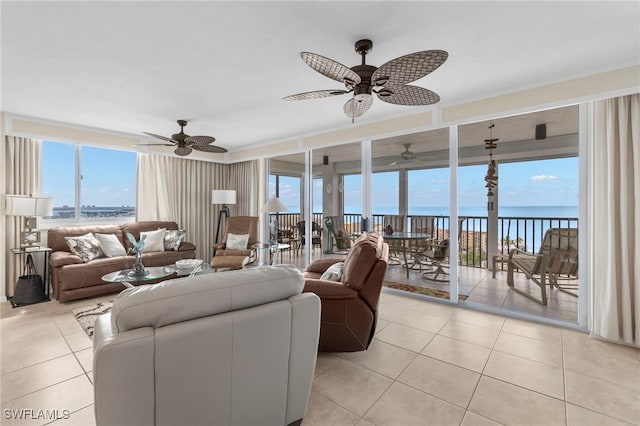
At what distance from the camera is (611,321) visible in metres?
2.60

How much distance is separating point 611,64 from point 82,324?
5.62 meters

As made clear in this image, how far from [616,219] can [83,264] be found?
5.90 meters

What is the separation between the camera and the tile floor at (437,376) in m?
1.73

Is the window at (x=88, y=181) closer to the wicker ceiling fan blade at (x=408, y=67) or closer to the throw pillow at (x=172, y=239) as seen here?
the throw pillow at (x=172, y=239)

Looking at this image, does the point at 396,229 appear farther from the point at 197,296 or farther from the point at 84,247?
the point at 84,247

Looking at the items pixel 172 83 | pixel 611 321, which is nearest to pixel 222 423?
pixel 172 83

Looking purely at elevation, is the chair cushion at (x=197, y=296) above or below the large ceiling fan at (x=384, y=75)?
below

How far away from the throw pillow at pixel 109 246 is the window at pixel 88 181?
0.81 m

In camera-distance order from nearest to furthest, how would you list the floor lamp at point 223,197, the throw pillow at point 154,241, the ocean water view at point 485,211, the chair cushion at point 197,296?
the chair cushion at point 197,296 < the ocean water view at point 485,211 < the throw pillow at point 154,241 < the floor lamp at point 223,197

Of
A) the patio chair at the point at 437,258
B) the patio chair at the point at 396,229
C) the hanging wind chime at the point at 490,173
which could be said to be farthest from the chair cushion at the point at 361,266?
the hanging wind chime at the point at 490,173

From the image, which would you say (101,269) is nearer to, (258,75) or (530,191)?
(258,75)

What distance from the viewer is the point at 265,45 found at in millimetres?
2252

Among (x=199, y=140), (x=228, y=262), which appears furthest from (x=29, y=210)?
(x=228, y=262)

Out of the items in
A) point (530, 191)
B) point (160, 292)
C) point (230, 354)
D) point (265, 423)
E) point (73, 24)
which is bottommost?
point (265, 423)
